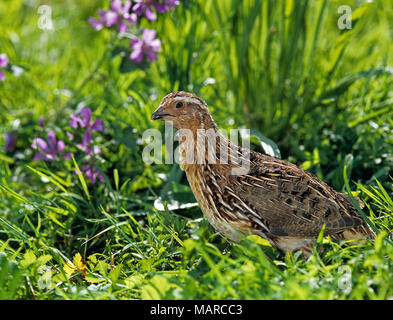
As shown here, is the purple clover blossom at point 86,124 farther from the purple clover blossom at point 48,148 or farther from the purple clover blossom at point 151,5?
the purple clover blossom at point 151,5

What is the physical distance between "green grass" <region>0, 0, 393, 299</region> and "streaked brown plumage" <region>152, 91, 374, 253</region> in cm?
12

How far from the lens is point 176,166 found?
370 cm

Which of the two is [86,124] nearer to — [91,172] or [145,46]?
[91,172]

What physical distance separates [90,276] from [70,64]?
10.7 ft

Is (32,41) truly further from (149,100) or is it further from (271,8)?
(271,8)

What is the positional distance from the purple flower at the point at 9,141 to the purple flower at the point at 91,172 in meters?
0.93

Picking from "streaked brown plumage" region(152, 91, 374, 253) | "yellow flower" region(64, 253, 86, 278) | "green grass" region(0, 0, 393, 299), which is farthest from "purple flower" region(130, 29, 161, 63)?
"yellow flower" region(64, 253, 86, 278)

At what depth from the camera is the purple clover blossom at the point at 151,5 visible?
12.1ft

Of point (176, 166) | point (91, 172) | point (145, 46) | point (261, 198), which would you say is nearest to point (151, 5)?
point (145, 46)

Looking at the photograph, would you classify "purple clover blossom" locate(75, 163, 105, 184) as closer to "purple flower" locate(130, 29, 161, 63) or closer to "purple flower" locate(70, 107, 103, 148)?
"purple flower" locate(70, 107, 103, 148)

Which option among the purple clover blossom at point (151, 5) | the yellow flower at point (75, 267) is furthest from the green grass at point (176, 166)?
the purple clover blossom at point (151, 5)

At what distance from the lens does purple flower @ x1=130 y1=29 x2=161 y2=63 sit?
3848mm
